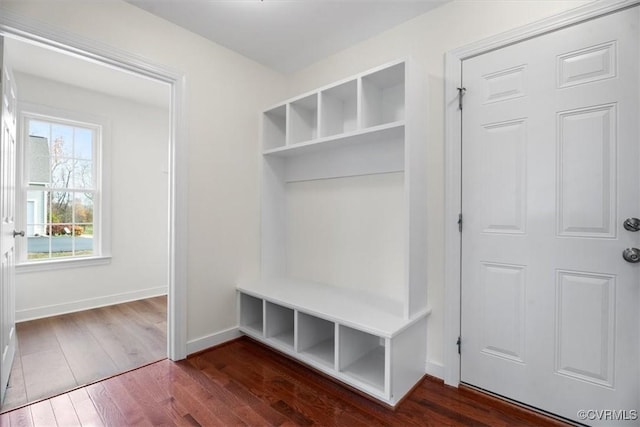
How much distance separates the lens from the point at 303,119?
273cm

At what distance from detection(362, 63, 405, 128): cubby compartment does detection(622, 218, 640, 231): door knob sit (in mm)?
1352

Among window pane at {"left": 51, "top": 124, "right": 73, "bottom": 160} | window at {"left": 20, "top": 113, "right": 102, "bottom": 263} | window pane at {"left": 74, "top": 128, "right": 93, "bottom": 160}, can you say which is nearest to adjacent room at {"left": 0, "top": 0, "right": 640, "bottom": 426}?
window at {"left": 20, "top": 113, "right": 102, "bottom": 263}

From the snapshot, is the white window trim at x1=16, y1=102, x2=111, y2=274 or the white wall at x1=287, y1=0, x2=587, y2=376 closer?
the white wall at x1=287, y1=0, x2=587, y2=376

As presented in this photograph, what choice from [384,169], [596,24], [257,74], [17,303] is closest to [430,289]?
[384,169]

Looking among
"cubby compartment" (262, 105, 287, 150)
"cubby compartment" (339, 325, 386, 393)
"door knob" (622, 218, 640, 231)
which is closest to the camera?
"door knob" (622, 218, 640, 231)

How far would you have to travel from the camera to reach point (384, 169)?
7.54ft

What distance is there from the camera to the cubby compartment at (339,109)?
7.68 ft

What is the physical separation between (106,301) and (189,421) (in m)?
2.71

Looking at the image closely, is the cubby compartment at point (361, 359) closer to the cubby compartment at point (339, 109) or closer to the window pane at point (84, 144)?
the cubby compartment at point (339, 109)

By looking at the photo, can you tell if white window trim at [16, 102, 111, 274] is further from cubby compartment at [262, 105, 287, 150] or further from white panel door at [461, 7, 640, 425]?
white panel door at [461, 7, 640, 425]

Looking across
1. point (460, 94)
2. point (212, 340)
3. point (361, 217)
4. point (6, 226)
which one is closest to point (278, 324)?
point (212, 340)

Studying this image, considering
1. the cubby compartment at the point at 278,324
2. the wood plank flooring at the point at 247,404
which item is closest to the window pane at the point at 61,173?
the wood plank flooring at the point at 247,404

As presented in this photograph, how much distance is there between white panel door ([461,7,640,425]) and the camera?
1485 mm

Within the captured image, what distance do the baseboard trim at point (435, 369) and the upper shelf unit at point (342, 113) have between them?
5.07 ft
